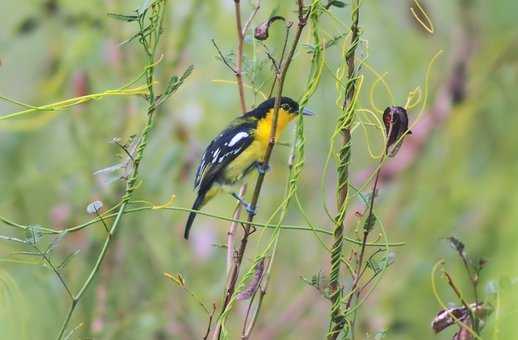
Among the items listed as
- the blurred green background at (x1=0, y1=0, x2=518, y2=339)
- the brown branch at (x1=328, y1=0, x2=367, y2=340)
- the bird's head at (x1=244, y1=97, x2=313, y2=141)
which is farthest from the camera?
the blurred green background at (x1=0, y1=0, x2=518, y2=339)

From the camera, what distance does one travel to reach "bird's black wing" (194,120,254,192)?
7.91 feet

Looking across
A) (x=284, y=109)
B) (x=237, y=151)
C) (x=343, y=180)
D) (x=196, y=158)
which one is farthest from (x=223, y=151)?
(x=196, y=158)

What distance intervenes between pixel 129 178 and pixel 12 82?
2.92m

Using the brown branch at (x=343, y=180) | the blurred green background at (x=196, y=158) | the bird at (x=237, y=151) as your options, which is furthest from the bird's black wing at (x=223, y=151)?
the blurred green background at (x=196, y=158)

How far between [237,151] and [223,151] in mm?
35

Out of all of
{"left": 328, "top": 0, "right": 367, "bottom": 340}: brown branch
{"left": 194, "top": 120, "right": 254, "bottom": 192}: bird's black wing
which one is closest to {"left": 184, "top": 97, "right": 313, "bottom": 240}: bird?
{"left": 194, "top": 120, "right": 254, "bottom": 192}: bird's black wing

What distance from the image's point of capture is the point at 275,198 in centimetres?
402

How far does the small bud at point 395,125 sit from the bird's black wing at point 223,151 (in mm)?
830

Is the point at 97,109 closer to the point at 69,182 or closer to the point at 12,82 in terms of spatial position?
the point at 69,182

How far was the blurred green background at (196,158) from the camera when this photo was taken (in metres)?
3.51

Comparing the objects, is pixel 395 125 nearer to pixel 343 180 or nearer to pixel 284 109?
pixel 343 180

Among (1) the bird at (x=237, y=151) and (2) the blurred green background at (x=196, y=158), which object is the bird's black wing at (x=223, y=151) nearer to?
(1) the bird at (x=237, y=151)

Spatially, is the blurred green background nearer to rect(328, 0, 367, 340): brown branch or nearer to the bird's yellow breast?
the bird's yellow breast

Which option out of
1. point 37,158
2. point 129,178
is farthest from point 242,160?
point 37,158
